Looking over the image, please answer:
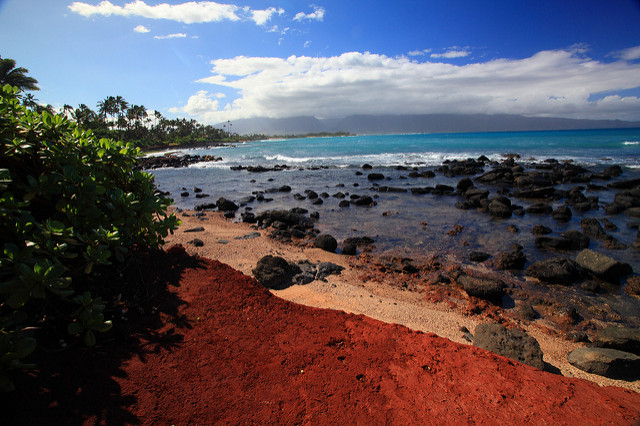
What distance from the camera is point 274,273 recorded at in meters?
7.35

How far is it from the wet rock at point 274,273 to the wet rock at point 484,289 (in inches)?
175

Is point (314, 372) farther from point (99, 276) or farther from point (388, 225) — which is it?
point (388, 225)

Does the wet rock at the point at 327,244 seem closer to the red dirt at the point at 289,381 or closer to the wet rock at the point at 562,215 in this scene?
the red dirt at the point at 289,381

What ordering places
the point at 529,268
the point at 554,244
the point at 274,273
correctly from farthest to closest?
the point at 554,244 → the point at 529,268 → the point at 274,273

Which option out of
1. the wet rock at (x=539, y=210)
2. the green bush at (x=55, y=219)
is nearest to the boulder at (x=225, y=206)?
the green bush at (x=55, y=219)

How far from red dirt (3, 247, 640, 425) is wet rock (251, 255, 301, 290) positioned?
3402 millimetres

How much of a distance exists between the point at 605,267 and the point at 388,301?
20.8 ft

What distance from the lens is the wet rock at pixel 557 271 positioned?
8.03m

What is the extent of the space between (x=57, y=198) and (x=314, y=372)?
3232 millimetres

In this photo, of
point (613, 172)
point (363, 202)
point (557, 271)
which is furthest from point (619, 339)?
point (613, 172)

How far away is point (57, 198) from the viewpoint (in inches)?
121

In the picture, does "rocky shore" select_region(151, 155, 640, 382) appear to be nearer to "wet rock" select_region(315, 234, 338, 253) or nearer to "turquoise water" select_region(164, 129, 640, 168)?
"wet rock" select_region(315, 234, 338, 253)

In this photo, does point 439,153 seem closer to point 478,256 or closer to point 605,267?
point 478,256

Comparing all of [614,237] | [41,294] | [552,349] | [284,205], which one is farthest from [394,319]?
[284,205]
